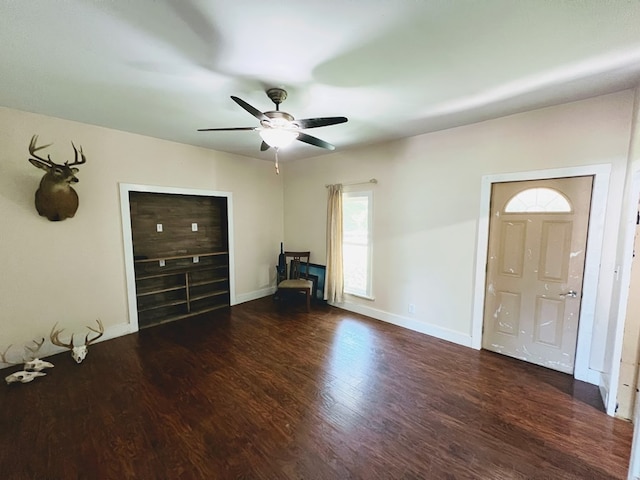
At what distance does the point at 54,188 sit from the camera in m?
2.84

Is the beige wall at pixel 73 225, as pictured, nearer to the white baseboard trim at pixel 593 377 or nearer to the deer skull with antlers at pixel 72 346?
the deer skull with antlers at pixel 72 346

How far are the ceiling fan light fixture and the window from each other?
6.92 feet

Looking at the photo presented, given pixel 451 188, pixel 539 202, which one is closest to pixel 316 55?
pixel 451 188

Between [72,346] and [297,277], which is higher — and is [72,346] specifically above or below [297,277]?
below

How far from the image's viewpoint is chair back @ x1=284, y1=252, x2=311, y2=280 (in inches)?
197

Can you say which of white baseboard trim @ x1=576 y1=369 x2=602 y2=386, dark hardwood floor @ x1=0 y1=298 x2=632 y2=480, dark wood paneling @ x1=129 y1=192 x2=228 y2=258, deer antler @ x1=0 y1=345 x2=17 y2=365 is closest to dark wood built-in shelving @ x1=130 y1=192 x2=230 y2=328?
dark wood paneling @ x1=129 y1=192 x2=228 y2=258

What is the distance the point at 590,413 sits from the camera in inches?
84.8

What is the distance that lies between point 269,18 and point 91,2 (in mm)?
912

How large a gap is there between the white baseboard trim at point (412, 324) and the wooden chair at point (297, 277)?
0.70 m

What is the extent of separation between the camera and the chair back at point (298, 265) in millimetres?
5012

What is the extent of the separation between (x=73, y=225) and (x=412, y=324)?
15.2 ft

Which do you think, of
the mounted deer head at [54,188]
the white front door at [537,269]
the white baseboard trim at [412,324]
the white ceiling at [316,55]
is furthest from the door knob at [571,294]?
the mounted deer head at [54,188]

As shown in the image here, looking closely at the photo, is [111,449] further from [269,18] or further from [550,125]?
[550,125]

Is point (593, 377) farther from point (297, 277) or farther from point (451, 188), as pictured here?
point (297, 277)
